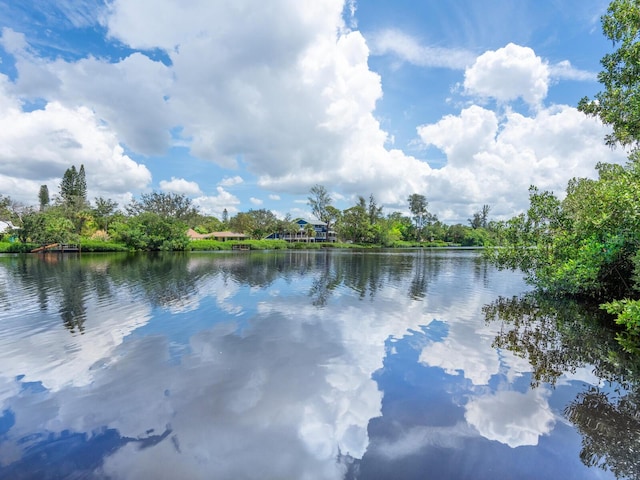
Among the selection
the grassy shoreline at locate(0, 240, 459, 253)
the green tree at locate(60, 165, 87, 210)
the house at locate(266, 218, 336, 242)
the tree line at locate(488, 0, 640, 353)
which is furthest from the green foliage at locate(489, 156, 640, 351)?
the green tree at locate(60, 165, 87, 210)

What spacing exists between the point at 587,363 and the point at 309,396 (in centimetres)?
693

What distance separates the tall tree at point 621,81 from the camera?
10.1m

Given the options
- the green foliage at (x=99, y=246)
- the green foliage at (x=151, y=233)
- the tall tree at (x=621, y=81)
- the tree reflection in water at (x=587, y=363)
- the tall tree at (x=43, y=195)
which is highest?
the tall tree at (x=43, y=195)

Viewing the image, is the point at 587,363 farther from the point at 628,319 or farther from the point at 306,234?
the point at 306,234

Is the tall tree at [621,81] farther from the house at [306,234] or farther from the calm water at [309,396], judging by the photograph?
the house at [306,234]

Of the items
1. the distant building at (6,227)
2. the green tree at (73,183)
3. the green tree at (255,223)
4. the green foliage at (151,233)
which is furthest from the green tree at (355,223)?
the distant building at (6,227)

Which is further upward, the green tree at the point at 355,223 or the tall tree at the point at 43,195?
the tall tree at the point at 43,195

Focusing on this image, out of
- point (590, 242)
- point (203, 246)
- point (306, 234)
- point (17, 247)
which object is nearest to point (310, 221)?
point (306, 234)

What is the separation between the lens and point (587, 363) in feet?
25.1

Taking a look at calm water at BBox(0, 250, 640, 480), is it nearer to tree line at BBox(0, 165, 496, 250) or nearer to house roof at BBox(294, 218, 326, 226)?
tree line at BBox(0, 165, 496, 250)

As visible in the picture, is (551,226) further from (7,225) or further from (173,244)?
(7,225)

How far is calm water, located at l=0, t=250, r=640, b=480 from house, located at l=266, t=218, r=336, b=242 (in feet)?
239

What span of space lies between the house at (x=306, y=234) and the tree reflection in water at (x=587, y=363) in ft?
238

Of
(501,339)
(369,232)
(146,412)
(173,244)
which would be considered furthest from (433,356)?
(369,232)
